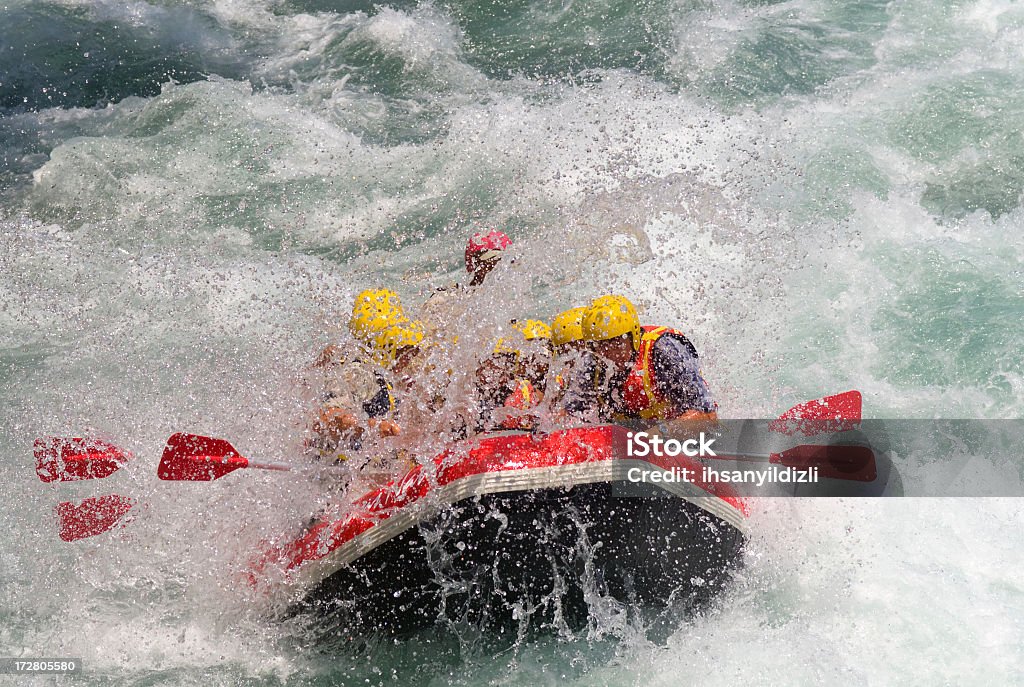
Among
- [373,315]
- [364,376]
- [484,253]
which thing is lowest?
[364,376]

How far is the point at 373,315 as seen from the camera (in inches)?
178

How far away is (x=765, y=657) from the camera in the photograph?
4270 millimetres

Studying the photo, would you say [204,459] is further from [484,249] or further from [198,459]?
[484,249]

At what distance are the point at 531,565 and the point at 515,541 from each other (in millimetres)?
146

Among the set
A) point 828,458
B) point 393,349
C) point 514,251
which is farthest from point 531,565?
point 514,251

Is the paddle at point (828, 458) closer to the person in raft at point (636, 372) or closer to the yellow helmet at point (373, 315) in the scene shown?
the person in raft at point (636, 372)

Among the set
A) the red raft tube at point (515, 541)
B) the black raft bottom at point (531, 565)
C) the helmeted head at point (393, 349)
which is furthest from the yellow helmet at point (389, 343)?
the black raft bottom at point (531, 565)

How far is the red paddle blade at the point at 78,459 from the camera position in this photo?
14.5 feet

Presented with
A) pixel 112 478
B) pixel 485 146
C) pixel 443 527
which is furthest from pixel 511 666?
pixel 485 146

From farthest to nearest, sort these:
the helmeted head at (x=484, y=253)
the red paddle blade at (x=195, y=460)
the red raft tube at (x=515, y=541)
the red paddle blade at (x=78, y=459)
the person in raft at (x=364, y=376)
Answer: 1. the helmeted head at (x=484, y=253)
2. the red paddle blade at (x=78, y=459)
3. the person in raft at (x=364, y=376)
4. the red paddle blade at (x=195, y=460)
5. the red raft tube at (x=515, y=541)

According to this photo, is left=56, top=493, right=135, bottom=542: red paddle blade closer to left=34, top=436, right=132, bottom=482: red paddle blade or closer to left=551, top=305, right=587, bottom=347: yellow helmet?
left=34, top=436, right=132, bottom=482: red paddle blade

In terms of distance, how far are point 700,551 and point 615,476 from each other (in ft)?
1.88

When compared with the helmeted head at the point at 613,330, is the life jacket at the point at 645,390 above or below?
below

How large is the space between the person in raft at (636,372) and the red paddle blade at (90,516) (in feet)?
7.44
